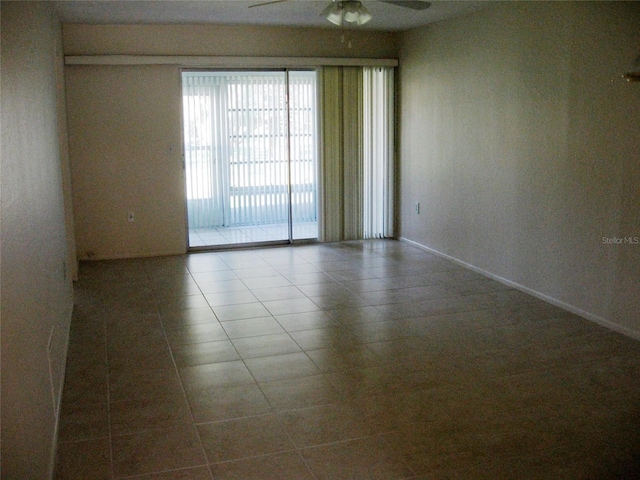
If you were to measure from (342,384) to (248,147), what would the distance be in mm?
5022

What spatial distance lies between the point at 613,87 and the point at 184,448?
3.50 metres

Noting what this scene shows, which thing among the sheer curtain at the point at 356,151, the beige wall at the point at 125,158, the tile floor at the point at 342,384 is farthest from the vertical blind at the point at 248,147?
the tile floor at the point at 342,384

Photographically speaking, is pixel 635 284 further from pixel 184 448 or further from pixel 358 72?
pixel 358 72

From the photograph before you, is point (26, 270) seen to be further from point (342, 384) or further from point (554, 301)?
point (554, 301)

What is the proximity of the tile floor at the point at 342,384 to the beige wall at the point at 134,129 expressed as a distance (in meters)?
1.24

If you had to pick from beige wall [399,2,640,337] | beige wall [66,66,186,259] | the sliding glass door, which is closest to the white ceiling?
beige wall [399,2,640,337]

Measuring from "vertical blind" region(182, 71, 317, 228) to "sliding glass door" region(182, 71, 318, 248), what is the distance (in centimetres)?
1

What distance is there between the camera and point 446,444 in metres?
2.95

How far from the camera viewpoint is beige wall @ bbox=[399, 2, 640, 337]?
4.36 metres

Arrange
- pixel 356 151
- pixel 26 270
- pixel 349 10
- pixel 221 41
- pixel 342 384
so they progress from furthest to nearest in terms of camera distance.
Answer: pixel 356 151 → pixel 221 41 → pixel 349 10 → pixel 342 384 → pixel 26 270

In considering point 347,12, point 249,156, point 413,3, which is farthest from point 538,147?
point 249,156

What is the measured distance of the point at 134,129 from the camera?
6762 mm

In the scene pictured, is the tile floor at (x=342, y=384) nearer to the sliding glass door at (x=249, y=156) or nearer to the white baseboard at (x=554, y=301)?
the white baseboard at (x=554, y=301)

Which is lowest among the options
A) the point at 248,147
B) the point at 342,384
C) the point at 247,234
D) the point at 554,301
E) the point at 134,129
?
the point at 342,384
